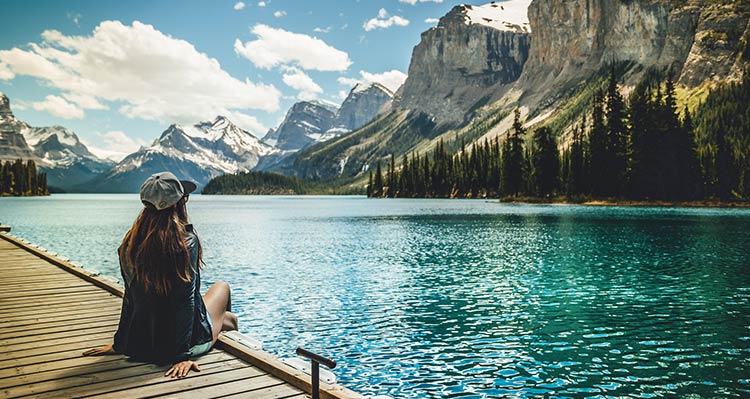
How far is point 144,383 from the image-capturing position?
7734 millimetres

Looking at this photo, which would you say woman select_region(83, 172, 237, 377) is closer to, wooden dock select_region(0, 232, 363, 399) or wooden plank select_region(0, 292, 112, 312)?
wooden dock select_region(0, 232, 363, 399)

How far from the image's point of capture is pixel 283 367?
833cm

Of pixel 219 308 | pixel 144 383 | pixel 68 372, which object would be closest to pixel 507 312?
pixel 219 308

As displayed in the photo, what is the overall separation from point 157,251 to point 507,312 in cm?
1522

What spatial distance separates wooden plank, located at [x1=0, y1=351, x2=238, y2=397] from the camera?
24.7 feet

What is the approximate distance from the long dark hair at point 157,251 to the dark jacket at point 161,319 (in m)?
0.13

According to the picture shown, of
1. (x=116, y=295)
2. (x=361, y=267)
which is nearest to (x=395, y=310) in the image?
(x=116, y=295)

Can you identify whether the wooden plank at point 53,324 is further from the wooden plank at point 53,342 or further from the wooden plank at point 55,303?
the wooden plank at point 55,303

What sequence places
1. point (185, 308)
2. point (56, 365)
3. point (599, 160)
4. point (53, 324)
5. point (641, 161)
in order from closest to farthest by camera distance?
point (185, 308)
point (56, 365)
point (53, 324)
point (641, 161)
point (599, 160)

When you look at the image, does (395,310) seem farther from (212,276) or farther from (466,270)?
(212,276)

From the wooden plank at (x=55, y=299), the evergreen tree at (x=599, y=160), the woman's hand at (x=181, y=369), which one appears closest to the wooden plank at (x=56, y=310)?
the wooden plank at (x=55, y=299)

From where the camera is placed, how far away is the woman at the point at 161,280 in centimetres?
779

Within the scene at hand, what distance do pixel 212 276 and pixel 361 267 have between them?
897cm

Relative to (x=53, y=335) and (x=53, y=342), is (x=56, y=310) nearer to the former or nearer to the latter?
(x=53, y=335)
